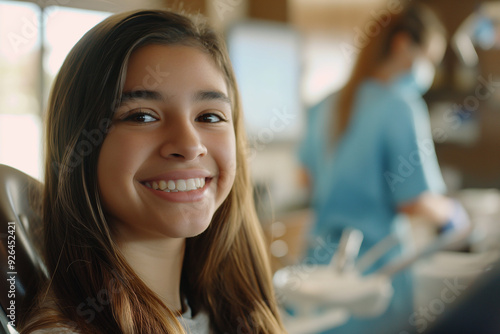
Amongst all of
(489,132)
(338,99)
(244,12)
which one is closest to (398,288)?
(338,99)

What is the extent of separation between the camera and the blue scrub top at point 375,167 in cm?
113

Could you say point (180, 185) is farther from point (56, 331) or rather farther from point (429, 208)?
point (429, 208)

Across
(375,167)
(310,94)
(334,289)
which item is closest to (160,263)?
(334,289)

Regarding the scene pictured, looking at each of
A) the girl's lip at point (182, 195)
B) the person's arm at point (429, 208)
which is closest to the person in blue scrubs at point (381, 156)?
the person's arm at point (429, 208)

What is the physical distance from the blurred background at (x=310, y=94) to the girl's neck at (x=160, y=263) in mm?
256

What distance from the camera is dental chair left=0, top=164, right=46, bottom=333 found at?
38cm

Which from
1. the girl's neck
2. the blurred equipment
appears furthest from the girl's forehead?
the blurred equipment

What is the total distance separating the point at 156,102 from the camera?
340 mm

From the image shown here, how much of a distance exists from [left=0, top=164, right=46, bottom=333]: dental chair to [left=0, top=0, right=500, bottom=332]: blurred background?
0.16 meters

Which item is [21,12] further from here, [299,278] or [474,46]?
[474,46]

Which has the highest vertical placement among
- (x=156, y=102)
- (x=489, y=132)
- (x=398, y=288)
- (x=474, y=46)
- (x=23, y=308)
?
(x=474, y=46)

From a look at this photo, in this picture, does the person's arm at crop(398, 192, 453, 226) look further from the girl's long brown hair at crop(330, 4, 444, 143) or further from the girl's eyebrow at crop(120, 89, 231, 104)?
the girl's eyebrow at crop(120, 89, 231, 104)

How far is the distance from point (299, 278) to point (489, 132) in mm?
2117

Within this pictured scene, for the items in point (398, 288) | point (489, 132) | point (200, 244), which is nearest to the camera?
point (200, 244)
